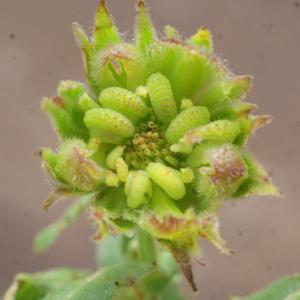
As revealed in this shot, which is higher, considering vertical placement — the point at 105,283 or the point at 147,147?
the point at 147,147

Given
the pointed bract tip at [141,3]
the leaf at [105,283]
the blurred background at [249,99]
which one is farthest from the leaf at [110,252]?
the pointed bract tip at [141,3]

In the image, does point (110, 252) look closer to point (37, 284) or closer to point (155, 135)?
point (37, 284)

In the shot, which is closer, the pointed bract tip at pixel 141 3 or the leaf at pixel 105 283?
the pointed bract tip at pixel 141 3

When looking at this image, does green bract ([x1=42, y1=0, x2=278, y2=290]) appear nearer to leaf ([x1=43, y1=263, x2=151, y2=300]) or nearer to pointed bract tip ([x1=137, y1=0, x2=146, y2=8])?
pointed bract tip ([x1=137, y1=0, x2=146, y2=8])

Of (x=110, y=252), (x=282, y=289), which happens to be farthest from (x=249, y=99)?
(x=282, y=289)

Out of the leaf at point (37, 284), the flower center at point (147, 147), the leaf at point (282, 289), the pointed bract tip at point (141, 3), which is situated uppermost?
the pointed bract tip at point (141, 3)

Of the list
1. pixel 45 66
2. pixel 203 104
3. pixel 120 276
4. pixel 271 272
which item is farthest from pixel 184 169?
pixel 45 66

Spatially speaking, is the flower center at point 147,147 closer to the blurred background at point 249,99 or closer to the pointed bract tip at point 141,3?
the pointed bract tip at point 141,3
